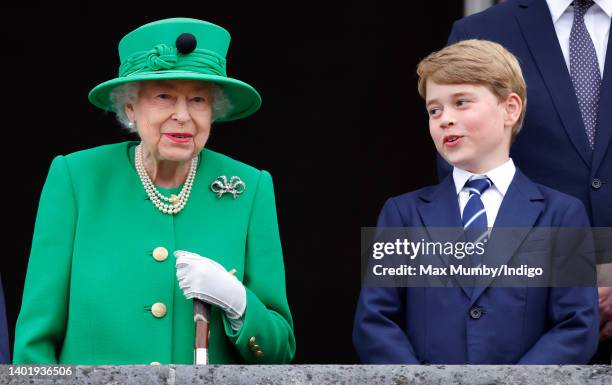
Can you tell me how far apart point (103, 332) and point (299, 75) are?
2.83 meters

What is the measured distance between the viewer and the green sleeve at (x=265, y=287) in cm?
449

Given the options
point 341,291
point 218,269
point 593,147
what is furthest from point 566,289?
point 341,291

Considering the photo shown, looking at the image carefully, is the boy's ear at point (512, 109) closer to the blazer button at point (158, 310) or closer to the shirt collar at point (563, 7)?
the shirt collar at point (563, 7)

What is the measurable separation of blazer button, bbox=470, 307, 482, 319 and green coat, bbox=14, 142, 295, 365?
0.52 metres

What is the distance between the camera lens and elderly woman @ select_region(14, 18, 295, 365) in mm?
4508

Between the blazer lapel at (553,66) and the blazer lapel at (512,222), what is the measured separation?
0.30m

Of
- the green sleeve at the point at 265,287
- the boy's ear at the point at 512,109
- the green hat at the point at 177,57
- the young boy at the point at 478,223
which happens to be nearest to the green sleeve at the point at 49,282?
the green hat at the point at 177,57

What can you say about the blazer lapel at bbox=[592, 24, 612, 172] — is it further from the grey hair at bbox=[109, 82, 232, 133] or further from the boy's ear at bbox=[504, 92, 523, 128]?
the grey hair at bbox=[109, 82, 232, 133]

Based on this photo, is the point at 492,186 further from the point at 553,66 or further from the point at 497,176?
the point at 553,66

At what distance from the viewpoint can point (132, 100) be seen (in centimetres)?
464

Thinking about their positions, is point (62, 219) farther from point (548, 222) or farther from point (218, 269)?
point (548, 222)

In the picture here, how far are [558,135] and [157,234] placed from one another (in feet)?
4.09

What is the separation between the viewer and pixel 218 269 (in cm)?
434

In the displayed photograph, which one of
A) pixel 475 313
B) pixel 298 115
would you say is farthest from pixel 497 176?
pixel 298 115
